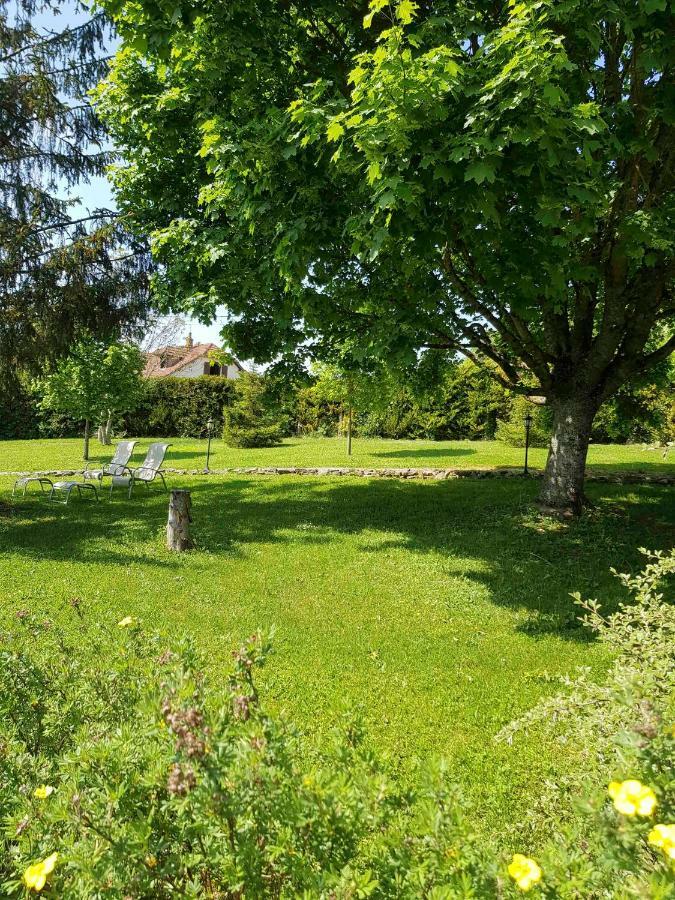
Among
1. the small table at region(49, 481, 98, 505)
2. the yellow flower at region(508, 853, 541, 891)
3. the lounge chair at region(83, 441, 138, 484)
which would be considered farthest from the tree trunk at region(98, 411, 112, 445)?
the yellow flower at region(508, 853, 541, 891)

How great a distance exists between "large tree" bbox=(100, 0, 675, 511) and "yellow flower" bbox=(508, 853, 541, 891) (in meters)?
3.67

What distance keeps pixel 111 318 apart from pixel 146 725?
29.1 feet

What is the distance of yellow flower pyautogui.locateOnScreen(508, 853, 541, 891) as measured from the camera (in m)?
1.10

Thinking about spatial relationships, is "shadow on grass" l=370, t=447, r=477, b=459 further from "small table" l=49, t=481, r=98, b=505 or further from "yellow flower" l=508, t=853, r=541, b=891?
"yellow flower" l=508, t=853, r=541, b=891

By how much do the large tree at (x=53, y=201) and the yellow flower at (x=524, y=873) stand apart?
9.40 metres

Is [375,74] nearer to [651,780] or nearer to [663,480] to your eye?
[651,780]

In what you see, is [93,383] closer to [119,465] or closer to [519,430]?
[119,465]

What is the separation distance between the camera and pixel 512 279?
5.22 metres

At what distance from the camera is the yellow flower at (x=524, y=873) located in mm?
1100

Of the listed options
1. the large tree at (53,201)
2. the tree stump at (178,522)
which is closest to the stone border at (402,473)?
the large tree at (53,201)

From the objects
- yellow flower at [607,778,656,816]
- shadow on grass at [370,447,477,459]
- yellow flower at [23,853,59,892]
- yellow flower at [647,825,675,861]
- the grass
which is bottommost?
the grass

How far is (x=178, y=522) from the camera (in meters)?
7.11

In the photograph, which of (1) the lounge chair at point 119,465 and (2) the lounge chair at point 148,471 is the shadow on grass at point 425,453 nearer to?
(2) the lounge chair at point 148,471

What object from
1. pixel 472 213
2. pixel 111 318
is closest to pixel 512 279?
pixel 472 213
